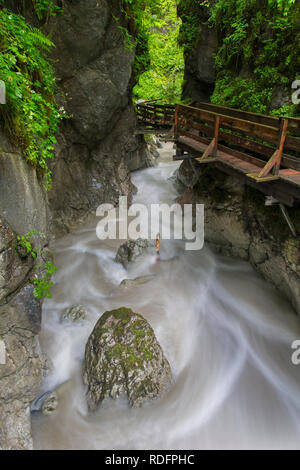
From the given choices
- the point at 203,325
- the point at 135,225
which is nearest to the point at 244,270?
the point at 203,325

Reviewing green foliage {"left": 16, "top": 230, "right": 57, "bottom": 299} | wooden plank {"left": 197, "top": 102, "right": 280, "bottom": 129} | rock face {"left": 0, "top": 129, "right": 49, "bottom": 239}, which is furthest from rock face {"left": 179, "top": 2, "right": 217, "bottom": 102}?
green foliage {"left": 16, "top": 230, "right": 57, "bottom": 299}

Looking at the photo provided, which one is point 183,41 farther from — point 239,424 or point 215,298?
point 239,424

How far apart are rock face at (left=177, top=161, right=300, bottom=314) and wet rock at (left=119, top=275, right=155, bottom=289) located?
2760 millimetres

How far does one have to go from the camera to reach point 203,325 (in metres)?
7.39

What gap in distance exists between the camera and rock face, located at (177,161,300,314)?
699 cm

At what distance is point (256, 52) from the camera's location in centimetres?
865

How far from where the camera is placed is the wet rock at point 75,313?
7320 mm

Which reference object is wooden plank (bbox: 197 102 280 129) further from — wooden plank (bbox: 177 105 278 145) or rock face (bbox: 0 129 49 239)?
rock face (bbox: 0 129 49 239)

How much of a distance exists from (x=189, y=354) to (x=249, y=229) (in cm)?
403

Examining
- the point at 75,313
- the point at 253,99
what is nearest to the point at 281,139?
the point at 253,99

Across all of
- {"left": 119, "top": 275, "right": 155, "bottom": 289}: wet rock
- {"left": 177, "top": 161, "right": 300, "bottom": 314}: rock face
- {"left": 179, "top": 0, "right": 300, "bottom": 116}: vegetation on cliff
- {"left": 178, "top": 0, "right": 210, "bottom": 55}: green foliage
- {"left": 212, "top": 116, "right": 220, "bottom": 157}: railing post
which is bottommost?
{"left": 119, "top": 275, "right": 155, "bottom": 289}: wet rock

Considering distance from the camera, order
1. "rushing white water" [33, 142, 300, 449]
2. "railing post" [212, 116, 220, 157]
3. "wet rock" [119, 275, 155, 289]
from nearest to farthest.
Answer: "rushing white water" [33, 142, 300, 449] < "railing post" [212, 116, 220, 157] < "wet rock" [119, 275, 155, 289]

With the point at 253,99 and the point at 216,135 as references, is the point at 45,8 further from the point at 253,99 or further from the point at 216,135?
the point at 253,99

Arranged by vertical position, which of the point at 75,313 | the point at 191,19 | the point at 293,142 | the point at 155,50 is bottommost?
the point at 75,313
